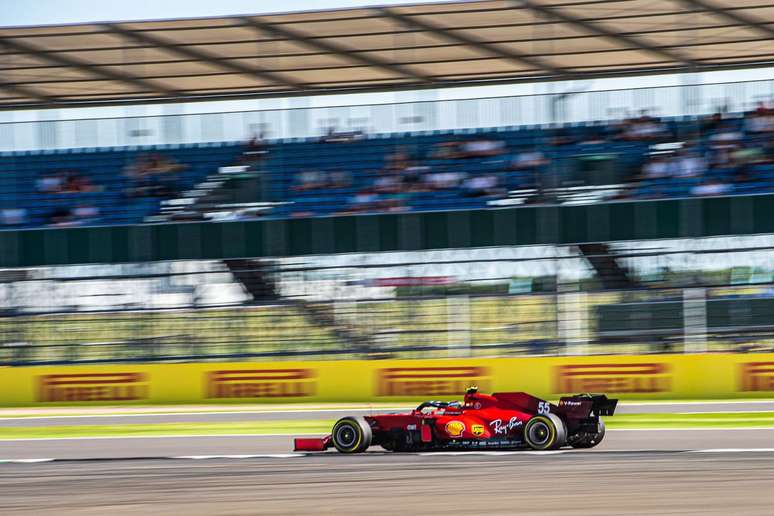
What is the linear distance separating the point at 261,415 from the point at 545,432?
6.51 m

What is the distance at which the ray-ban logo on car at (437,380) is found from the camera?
16922 millimetres

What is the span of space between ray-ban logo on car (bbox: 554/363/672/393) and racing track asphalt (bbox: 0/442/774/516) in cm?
638

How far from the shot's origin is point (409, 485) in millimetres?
8453

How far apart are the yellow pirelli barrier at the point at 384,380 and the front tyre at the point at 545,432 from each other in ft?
21.4

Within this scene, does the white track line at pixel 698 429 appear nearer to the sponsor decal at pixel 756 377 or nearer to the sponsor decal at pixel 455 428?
the sponsor decal at pixel 455 428

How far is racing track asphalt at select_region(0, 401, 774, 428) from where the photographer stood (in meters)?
15.1

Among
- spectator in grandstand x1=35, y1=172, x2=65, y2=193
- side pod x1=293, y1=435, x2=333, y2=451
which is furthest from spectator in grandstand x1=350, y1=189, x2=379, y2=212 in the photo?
side pod x1=293, y1=435, x2=333, y2=451

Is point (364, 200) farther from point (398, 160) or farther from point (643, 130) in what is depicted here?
point (643, 130)

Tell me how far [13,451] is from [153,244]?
317 inches

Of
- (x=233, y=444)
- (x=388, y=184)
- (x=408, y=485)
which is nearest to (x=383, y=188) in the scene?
(x=388, y=184)

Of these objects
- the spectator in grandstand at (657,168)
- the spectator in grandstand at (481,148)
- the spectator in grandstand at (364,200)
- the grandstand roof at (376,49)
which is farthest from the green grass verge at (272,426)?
the spectator in grandstand at (481,148)

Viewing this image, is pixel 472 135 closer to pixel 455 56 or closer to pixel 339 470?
pixel 455 56

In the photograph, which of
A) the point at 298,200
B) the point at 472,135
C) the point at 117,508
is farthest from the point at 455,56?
the point at 117,508

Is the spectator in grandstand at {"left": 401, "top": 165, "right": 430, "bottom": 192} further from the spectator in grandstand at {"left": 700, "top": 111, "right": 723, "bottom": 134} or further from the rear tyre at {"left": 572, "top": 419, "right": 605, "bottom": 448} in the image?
the rear tyre at {"left": 572, "top": 419, "right": 605, "bottom": 448}
